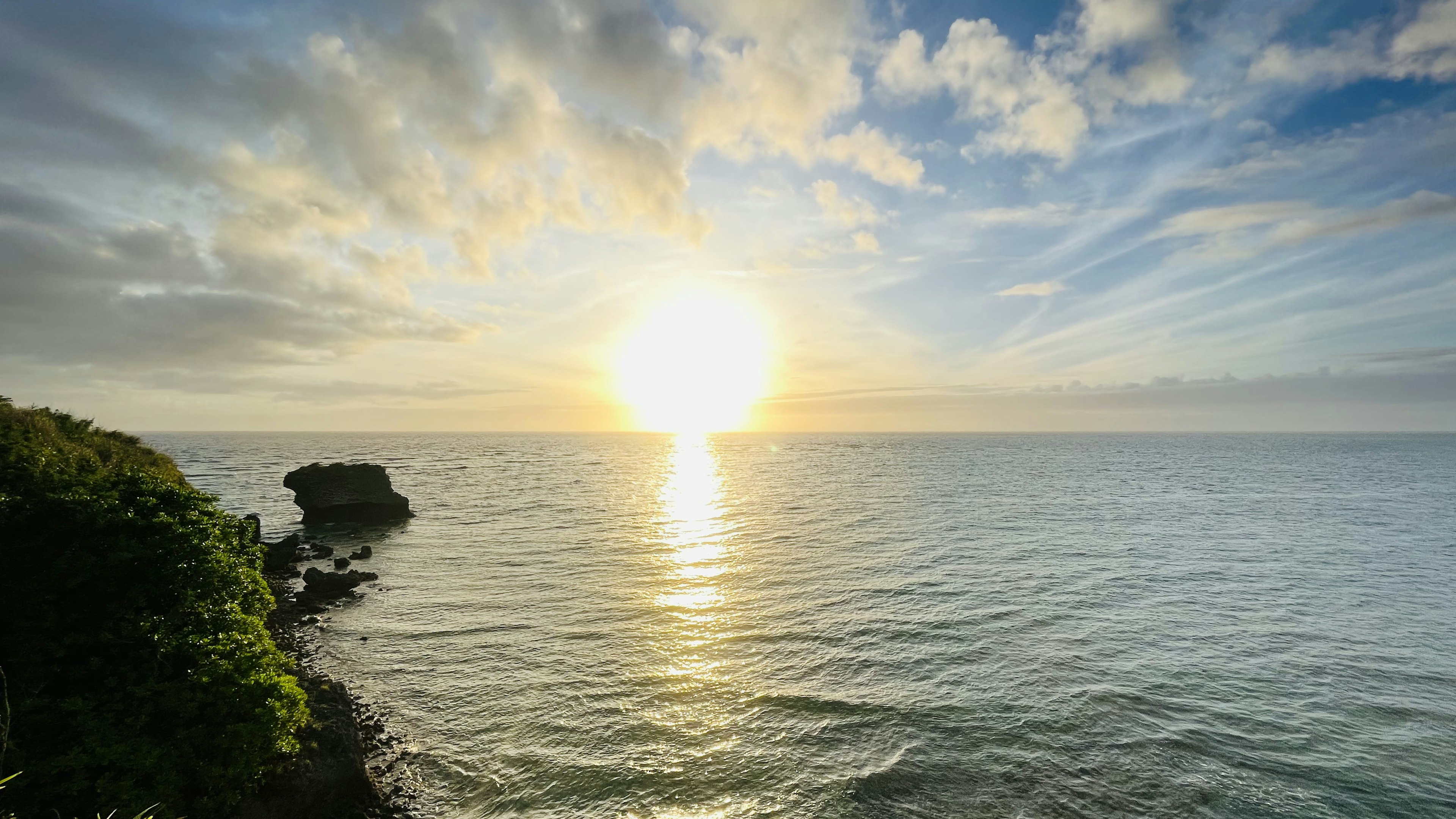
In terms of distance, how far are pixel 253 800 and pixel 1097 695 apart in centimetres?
2360

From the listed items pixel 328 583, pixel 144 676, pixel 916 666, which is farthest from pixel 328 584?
pixel 916 666

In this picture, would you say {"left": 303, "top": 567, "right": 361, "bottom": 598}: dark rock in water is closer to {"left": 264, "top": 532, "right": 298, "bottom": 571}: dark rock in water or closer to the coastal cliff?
{"left": 264, "top": 532, "right": 298, "bottom": 571}: dark rock in water

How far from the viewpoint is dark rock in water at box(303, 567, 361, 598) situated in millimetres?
30969

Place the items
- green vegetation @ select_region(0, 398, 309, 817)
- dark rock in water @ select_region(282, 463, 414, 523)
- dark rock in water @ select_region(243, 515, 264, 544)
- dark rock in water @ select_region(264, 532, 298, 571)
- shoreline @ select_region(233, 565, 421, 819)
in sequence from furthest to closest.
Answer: dark rock in water @ select_region(282, 463, 414, 523), dark rock in water @ select_region(264, 532, 298, 571), dark rock in water @ select_region(243, 515, 264, 544), shoreline @ select_region(233, 565, 421, 819), green vegetation @ select_region(0, 398, 309, 817)

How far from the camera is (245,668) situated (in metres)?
12.3

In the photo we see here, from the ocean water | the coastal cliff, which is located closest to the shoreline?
the coastal cliff

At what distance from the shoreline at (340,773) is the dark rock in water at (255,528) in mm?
4894

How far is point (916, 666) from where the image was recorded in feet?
70.8

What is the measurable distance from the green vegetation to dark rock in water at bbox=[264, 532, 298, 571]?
25.5 metres

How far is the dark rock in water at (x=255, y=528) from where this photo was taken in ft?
60.0

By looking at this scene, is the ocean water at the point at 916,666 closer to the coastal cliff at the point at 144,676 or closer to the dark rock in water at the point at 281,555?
the coastal cliff at the point at 144,676

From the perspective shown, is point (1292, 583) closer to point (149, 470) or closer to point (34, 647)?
point (34, 647)

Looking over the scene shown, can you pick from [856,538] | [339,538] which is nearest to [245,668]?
[856,538]

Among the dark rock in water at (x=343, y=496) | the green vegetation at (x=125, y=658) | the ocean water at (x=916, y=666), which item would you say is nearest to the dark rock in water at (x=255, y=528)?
the green vegetation at (x=125, y=658)
